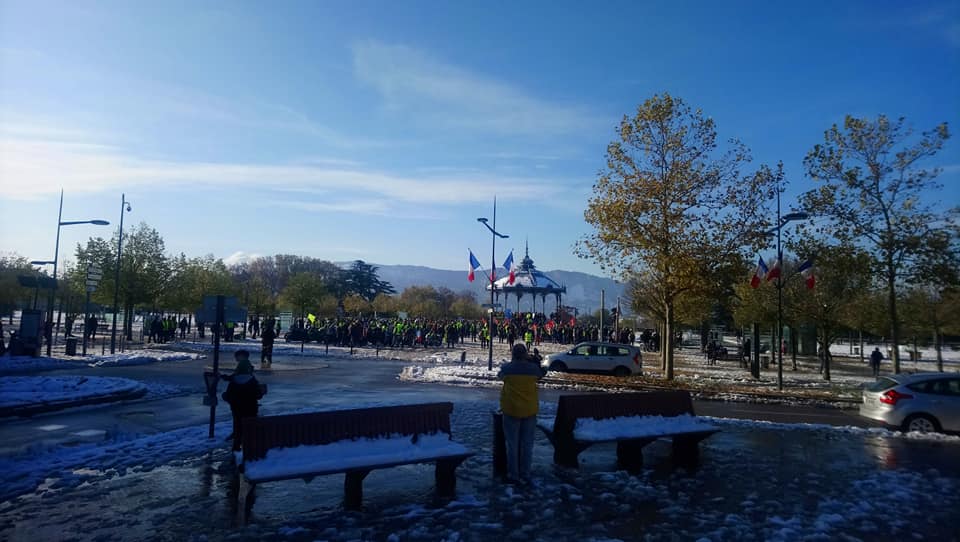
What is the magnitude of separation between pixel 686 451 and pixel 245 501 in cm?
643

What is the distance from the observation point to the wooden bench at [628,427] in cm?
921

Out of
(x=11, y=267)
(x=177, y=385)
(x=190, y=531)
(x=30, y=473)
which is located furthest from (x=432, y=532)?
(x=11, y=267)

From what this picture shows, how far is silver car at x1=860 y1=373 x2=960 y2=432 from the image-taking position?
12922 millimetres

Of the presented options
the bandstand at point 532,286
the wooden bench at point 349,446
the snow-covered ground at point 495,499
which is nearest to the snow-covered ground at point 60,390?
the snow-covered ground at point 495,499

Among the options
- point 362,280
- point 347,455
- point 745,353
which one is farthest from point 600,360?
point 362,280

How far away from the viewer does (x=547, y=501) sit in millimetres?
7473

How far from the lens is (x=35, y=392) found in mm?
14930

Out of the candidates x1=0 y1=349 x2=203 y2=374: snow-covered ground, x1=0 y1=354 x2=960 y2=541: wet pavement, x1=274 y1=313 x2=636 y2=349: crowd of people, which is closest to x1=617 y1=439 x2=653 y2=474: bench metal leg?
x1=0 y1=354 x2=960 y2=541: wet pavement

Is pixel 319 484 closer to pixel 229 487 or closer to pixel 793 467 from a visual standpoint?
pixel 229 487

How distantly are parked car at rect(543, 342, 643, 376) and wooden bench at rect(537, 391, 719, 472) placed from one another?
14628mm

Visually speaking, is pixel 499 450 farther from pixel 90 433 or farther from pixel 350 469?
pixel 90 433

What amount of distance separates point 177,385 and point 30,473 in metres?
10.4

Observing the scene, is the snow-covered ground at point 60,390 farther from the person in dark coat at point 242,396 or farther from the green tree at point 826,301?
the green tree at point 826,301

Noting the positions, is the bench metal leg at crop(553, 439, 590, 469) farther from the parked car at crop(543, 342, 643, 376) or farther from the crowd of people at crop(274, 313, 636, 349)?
the crowd of people at crop(274, 313, 636, 349)
